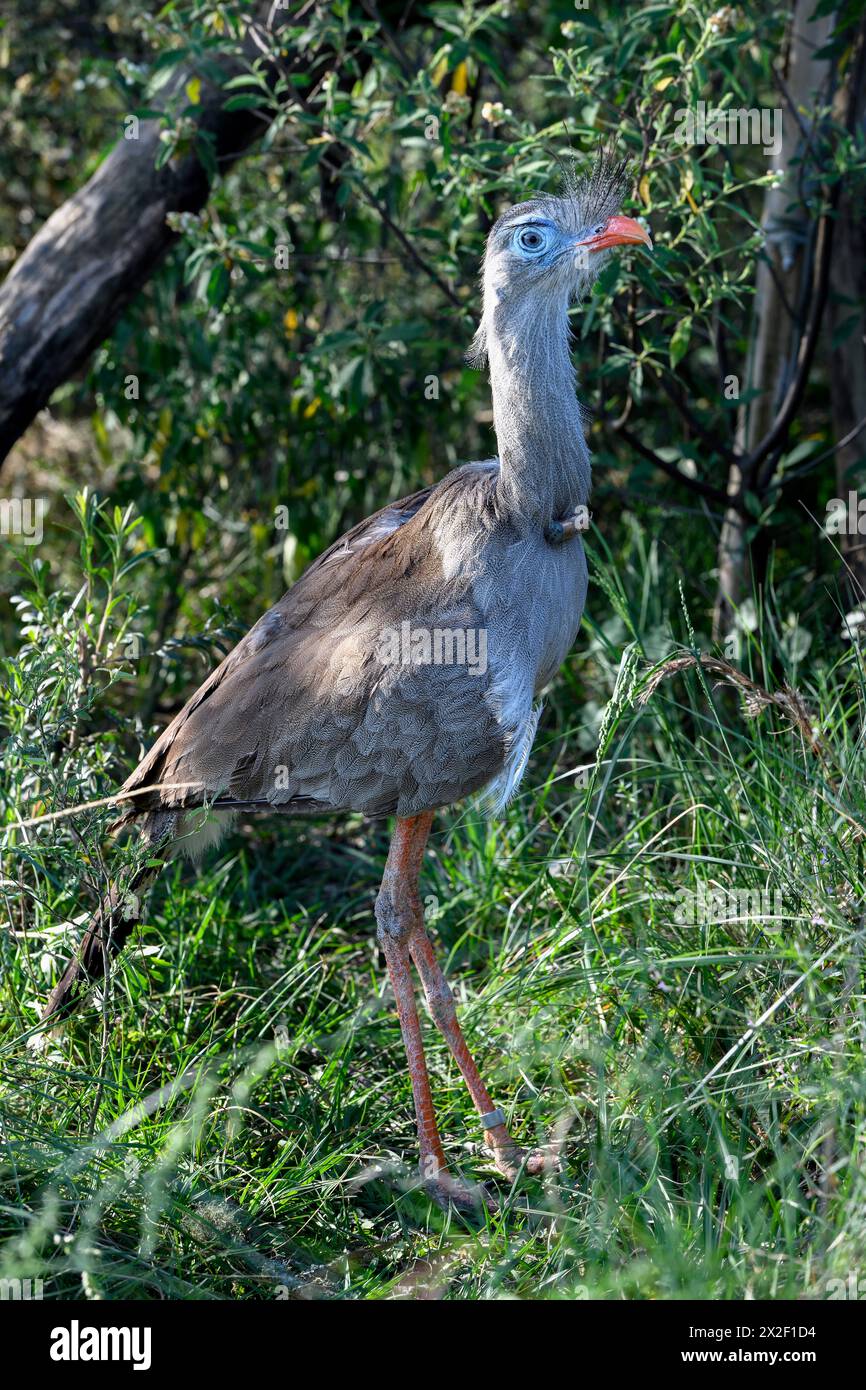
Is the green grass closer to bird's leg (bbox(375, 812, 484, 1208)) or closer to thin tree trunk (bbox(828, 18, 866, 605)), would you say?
bird's leg (bbox(375, 812, 484, 1208))

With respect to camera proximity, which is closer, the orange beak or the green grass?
the green grass

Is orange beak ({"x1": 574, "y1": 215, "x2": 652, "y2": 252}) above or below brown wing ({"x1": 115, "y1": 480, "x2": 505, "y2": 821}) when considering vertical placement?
above

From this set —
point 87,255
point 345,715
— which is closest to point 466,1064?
point 345,715

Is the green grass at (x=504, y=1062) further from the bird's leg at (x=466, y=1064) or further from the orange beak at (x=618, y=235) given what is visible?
the orange beak at (x=618, y=235)

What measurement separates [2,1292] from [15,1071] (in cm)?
68

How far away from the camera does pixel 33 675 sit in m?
2.97

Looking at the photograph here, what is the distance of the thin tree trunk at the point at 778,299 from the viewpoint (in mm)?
4012

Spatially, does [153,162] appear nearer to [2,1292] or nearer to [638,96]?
[638,96]

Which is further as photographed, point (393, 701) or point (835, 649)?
point (835, 649)

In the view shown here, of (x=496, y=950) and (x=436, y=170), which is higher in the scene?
(x=436, y=170)

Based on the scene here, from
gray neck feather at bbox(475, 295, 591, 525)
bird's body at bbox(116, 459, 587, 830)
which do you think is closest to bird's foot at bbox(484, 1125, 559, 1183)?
bird's body at bbox(116, 459, 587, 830)

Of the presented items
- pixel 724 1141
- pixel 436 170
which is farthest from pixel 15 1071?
pixel 436 170

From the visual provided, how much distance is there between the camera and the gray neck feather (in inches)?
115
